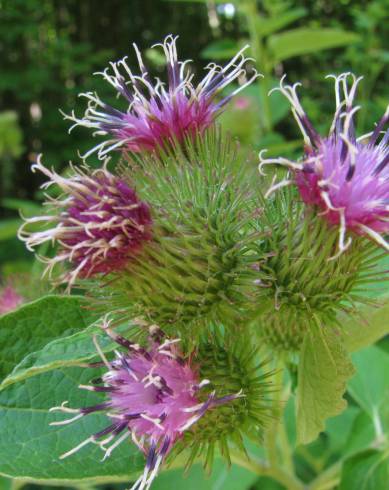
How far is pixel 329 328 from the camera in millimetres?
1085

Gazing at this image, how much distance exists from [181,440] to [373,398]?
35.4 inches

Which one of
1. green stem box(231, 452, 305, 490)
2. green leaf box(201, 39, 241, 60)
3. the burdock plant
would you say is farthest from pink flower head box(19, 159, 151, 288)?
green leaf box(201, 39, 241, 60)

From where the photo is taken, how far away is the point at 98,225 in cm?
96

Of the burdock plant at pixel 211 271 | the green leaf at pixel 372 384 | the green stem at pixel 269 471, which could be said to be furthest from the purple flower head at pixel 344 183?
the green leaf at pixel 372 384

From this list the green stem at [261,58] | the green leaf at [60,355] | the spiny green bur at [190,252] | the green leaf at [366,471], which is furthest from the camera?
the green stem at [261,58]

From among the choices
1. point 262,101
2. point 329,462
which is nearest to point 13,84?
point 262,101

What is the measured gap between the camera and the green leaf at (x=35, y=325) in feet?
3.81

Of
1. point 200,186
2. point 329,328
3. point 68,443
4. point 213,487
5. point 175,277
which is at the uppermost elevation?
point 200,186

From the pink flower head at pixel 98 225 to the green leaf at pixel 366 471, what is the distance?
66cm

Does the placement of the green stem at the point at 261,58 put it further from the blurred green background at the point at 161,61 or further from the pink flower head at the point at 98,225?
the pink flower head at the point at 98,225

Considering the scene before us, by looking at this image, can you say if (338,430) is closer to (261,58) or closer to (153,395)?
(153,395)

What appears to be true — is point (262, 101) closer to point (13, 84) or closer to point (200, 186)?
point (200, 186)

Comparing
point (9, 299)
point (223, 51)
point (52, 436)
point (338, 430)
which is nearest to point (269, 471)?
point (52, 436)

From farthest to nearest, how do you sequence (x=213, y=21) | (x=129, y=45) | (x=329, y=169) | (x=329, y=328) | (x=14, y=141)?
1. (x=129, y=45)
2. (x=213, y=21)
3. (x=14, y=141)
4. (x=329, y=328)
5. (x=329, y=169)
